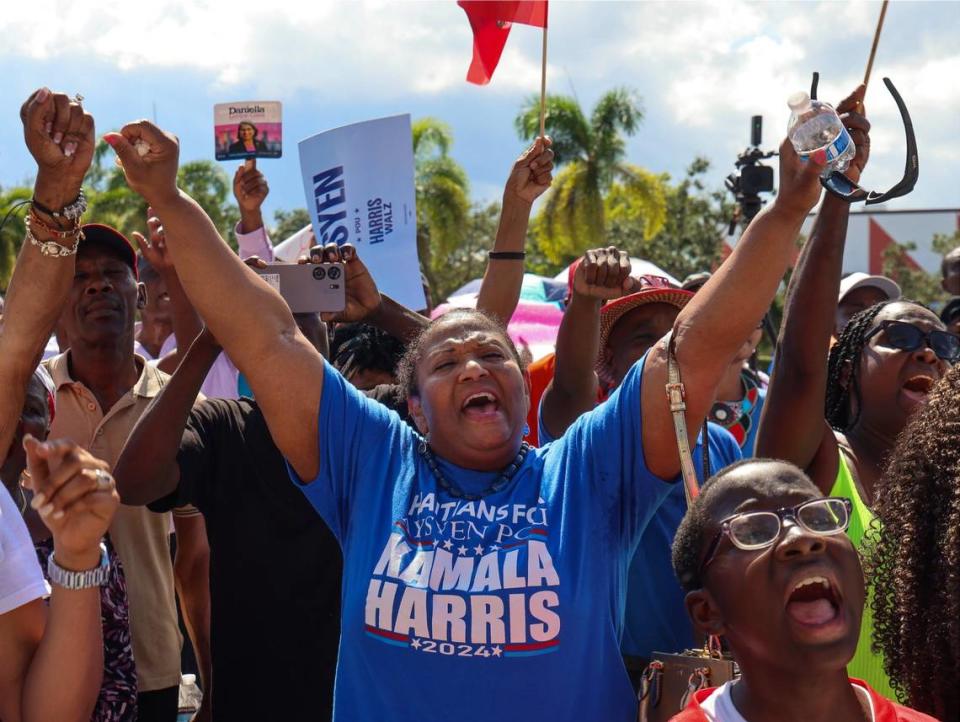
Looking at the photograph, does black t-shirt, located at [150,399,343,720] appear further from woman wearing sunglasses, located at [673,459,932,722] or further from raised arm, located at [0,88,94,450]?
woman wearing sunglasses, located at [673,459,932,722]

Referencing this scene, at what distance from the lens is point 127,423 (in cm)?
356

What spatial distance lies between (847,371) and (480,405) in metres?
1.29

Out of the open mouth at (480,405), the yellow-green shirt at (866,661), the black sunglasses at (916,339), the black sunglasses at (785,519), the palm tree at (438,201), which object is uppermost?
the palm tree at (438,201)

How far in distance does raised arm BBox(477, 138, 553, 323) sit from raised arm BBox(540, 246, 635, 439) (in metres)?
0.44

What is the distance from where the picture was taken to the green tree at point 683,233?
32.2m

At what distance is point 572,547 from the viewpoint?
233 centimetres

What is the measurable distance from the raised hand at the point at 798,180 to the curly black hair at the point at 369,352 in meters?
1.95

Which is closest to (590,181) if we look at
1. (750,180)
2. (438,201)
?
(438,201)

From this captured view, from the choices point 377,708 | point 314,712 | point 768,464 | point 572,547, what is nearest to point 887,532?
point 768,464

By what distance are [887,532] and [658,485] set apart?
49 centimetres

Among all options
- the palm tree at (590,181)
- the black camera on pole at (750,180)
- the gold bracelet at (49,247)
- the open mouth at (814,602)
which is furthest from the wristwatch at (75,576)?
the palm tree at (590,181)

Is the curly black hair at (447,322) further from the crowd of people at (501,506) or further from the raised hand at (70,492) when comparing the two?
the raised hand at (70,492)

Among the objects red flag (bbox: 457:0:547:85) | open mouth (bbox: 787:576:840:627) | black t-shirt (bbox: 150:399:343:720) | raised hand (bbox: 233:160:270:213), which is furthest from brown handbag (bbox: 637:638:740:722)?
raised hand (bbox: 233:160:270:213)

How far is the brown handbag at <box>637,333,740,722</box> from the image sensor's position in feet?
6.98
